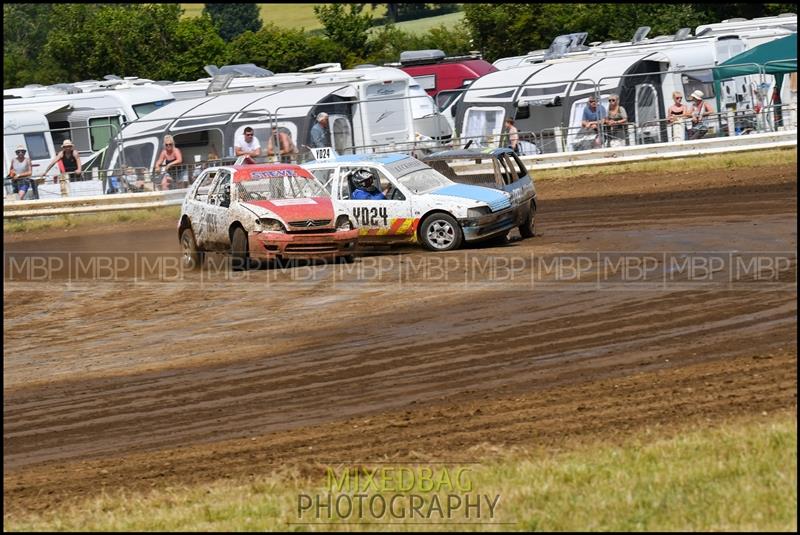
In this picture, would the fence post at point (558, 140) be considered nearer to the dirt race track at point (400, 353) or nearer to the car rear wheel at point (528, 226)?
the dirt race track at point (400, 353)

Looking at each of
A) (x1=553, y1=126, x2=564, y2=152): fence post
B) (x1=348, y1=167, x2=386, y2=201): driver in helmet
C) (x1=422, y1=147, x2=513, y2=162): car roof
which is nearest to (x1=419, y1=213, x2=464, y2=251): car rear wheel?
(x1=348, y1=167, x2=386, y2=201): driver in helmet

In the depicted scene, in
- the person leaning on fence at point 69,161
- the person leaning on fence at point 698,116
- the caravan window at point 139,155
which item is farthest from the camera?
the caravan window at point 139,155

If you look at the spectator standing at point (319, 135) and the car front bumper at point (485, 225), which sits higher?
the spectator standing at point (319, 135)

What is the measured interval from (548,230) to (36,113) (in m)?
16.4

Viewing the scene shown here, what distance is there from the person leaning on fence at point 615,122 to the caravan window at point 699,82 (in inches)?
73.7

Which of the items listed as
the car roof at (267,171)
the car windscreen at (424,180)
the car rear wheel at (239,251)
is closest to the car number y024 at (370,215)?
the car windscreen at (424,180)

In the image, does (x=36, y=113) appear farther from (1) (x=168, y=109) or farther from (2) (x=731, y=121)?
(2) (x=731, y=121)

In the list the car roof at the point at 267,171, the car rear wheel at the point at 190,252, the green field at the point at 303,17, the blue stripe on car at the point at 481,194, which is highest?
the green field at the point at 303,17

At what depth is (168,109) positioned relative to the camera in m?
30.1

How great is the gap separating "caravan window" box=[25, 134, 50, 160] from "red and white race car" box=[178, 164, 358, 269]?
12.9 m

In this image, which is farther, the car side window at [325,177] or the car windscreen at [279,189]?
the car side window at [325,177]

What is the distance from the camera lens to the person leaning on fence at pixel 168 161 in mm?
27400

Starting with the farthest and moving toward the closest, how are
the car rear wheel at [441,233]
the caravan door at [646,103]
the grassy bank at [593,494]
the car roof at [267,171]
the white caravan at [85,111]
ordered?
the white caravan at [85,111] < the caravan door at [646,103] < the car roof at [267,171] < the car rear wheel at [441,233] < the grassy bank at [593,494]

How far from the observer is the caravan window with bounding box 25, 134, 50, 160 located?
30531mm
